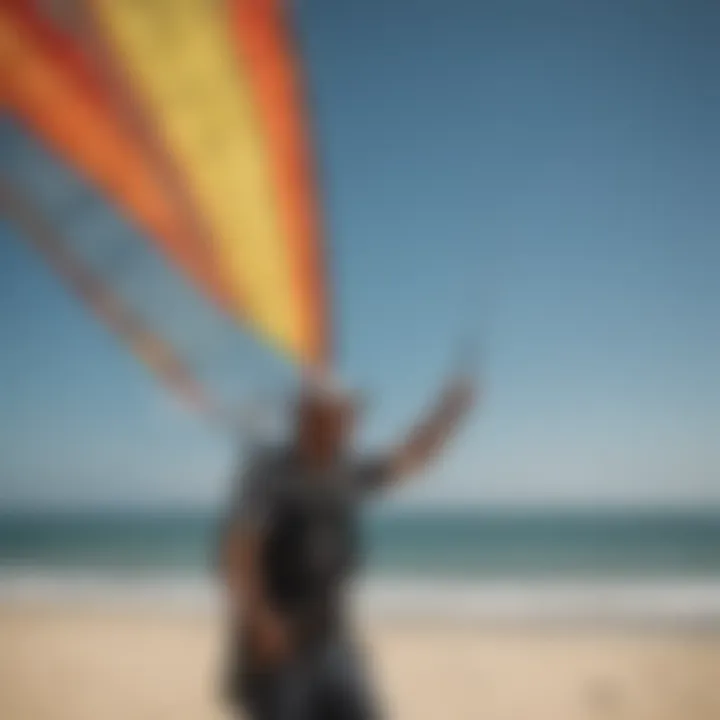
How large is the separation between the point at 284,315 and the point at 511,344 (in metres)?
0.27

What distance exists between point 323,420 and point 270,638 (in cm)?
26

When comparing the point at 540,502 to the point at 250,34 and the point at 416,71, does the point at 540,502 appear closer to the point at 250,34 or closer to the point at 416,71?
the point at 416,71

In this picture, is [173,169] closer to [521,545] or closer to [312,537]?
[312,537]

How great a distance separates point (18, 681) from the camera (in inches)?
64.2

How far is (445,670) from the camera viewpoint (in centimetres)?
147

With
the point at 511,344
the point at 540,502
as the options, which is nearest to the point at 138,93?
the point at 511,344

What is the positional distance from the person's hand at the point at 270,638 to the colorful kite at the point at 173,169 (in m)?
0.27

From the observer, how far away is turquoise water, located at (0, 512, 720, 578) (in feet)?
4.74

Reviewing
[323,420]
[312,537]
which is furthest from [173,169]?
[312,537]

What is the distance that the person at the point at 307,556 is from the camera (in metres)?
1.47

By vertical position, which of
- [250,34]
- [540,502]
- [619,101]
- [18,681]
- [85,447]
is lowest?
[18,681]

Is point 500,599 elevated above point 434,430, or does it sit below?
below

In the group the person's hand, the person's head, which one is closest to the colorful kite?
the person's head

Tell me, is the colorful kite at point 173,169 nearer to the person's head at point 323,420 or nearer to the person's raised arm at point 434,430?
the person's head at point 323,420
